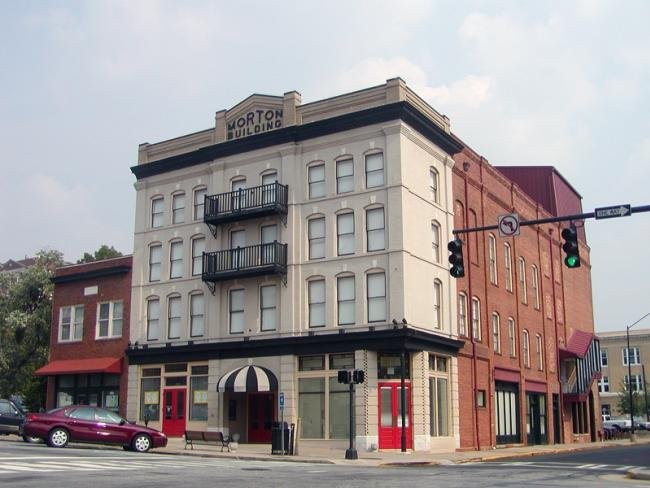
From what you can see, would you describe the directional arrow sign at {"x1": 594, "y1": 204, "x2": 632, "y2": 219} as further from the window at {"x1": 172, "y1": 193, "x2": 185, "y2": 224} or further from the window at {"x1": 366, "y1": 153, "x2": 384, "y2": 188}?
the window at {"x1": 172, "y1": 193, "x2": 185, "y2": 224}

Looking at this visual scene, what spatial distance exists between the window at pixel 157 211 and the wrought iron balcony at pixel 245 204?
3.94m

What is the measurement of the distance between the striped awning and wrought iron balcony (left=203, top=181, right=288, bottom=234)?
6.89m

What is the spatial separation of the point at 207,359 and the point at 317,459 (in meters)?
12.6

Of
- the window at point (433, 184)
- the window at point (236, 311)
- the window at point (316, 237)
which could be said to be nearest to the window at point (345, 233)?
the window at point (316, 237)

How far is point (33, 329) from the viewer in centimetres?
5188

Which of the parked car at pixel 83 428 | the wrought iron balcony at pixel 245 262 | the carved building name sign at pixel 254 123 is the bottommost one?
the parked car at pixel 83 428

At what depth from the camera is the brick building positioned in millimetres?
41688

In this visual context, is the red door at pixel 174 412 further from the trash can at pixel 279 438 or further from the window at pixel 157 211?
the trash can at pixel 279 438

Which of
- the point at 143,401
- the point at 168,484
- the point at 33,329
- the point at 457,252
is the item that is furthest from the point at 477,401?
the point at 33,329

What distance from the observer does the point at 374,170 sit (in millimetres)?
35125

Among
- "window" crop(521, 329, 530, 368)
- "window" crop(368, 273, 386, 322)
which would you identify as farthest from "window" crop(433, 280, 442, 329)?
"window" crop(521, 329, 530, 368)

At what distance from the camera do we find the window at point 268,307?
1446 inches

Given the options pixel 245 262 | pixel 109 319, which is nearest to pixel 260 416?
pixel 245 262

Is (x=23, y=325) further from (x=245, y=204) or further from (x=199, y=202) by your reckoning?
(x=245, y=204)
